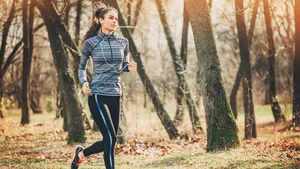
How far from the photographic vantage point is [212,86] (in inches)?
349

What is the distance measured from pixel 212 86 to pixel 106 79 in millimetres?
3301

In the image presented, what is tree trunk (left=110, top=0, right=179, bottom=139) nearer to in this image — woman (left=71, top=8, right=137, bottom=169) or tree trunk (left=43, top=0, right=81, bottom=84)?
tree trunk (left=43, top=0, right=81, bottom=84)

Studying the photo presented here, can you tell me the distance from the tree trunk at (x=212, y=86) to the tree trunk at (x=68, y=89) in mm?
4333

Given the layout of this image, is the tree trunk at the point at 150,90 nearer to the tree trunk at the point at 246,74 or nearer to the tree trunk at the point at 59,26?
the tree trunk at the point at 59,26

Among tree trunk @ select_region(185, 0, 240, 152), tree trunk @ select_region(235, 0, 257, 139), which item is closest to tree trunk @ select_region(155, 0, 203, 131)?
tree trunk @ select_region(235, 0, 257, 139)

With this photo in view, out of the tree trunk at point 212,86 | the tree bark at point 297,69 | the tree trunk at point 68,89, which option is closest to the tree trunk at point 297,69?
the tree bark at point 297,69

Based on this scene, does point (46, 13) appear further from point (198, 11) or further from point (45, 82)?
point (45, 82)

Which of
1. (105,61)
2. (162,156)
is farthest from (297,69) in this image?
(105,61)

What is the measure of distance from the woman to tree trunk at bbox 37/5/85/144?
19.0 ft

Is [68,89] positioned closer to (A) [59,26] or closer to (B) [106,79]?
(A) [59,26]

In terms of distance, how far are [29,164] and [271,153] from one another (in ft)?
15.1

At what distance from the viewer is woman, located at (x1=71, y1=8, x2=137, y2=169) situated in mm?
6020

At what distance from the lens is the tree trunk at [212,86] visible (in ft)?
29.1

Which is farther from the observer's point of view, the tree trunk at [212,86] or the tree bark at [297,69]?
the tree bark at [297,69]
